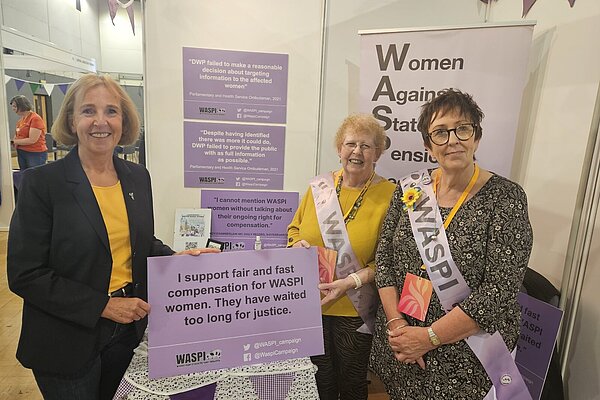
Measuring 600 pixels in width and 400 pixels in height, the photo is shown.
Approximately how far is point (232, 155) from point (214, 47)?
0.64 m

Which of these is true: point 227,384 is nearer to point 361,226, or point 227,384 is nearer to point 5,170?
point 361,226

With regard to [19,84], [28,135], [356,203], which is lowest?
[356,203]

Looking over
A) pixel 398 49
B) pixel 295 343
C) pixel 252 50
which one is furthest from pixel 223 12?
pixel 295 343

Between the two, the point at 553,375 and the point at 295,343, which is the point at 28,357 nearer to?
the point at 295,343

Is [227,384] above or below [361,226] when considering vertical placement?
below

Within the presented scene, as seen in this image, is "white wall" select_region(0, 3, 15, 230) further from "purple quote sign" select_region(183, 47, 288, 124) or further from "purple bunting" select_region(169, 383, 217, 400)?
"purple bunting" select_region(169, 383, 217, 400)

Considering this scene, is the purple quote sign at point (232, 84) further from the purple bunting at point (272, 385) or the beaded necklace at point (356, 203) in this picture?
the purple bunting at point (272, 385)

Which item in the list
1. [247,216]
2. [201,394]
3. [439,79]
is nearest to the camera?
[201,394]

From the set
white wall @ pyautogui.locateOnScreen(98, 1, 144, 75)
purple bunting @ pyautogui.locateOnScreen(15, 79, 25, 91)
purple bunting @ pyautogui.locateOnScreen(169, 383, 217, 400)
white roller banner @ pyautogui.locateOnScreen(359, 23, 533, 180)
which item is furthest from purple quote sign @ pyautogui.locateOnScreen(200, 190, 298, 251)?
white wall @ pyautogui.locateOnScreen(98, 1, 144, 75)

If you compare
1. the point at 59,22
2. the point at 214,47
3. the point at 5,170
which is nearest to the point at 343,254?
the point at 214,47

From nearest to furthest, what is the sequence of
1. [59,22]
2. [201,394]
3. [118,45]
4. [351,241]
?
[201,394] → [351,241] → [59,22] → [118,45]

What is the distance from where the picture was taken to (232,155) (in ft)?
7.60

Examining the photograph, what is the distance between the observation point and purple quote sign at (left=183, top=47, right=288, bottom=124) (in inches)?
87.3

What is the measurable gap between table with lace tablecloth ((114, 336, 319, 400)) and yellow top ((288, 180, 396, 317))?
0.44m
